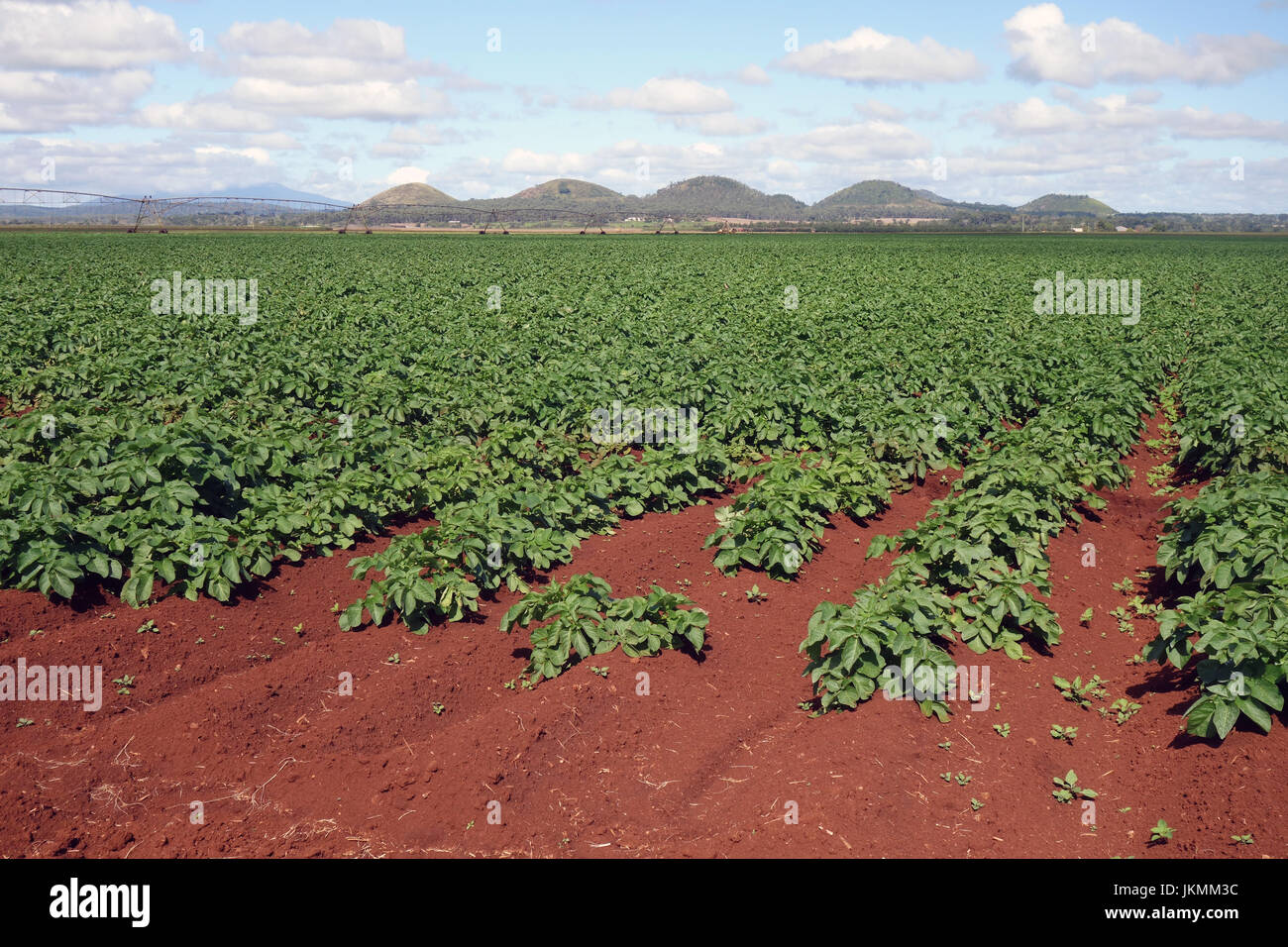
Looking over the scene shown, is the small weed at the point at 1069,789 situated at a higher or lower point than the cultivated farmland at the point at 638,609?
lower

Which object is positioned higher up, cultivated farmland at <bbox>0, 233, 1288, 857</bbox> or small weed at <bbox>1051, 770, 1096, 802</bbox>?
cultivated farmland at <bbox>0, 233, 1288, 857</bbox>

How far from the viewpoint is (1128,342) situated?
18078mm

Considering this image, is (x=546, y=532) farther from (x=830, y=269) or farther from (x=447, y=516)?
(x=830, y=269)

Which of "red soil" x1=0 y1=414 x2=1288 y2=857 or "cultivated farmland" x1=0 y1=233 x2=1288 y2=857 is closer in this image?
"red soil" x1=0 y1=414 x2=1288 y2=857

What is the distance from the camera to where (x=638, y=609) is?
6.40m

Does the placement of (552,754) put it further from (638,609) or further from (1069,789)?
(1069,789)

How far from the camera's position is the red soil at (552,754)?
4.62 metres

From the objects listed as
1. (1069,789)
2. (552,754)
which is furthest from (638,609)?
(1069,789)

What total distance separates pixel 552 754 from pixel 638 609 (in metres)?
1.44

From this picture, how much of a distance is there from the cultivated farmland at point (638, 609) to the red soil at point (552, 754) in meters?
0.03

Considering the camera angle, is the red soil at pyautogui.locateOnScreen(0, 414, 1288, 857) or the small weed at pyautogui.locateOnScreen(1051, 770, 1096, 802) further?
the small weed at pyautogui.locateOnScreen(1051, 770, 1096, 802)

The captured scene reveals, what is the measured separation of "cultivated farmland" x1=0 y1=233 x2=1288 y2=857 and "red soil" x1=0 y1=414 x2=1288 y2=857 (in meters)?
0.03

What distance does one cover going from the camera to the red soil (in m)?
4.62

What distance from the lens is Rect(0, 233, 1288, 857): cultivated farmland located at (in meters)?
4.84
